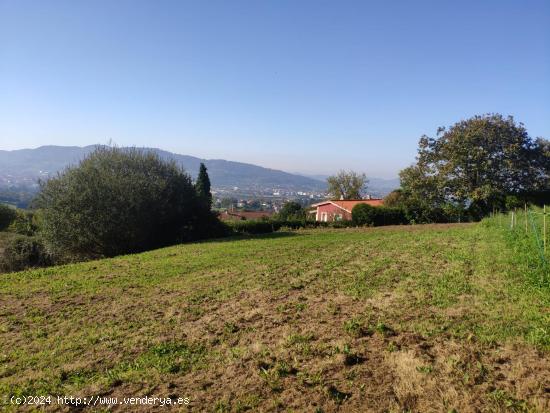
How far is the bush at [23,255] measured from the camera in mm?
20719

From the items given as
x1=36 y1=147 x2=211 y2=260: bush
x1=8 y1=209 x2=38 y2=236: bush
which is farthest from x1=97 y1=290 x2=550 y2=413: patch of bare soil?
x1=8 y1=209 x2=38 y2=236: bush

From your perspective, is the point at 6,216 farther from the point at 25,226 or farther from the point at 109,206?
the point at 109,206

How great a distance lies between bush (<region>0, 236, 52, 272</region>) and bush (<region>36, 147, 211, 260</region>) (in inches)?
50.6

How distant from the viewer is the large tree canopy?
Answer: 1237 inches

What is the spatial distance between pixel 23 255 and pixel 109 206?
538cm

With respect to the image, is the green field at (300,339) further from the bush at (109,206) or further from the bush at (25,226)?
the bush at (25,226)

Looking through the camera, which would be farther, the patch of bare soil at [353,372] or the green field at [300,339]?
the green field at [300,339]

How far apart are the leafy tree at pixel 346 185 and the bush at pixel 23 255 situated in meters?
49.0

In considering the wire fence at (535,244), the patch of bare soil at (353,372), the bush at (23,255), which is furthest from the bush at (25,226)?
the wire fence at (535,244)

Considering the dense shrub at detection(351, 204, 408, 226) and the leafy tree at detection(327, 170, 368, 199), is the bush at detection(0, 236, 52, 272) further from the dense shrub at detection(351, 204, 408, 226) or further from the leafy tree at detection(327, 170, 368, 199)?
the leafy tree at detection(327, 170, 368, 199)

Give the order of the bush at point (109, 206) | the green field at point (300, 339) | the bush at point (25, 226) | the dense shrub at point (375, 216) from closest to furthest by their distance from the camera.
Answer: the green field at point (300, 339) < the bush at point (109, 206) < the bush at point (25, 226) < the dense shrub at point (375, 216)

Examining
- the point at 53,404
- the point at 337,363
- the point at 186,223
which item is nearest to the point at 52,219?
the point at 186,223

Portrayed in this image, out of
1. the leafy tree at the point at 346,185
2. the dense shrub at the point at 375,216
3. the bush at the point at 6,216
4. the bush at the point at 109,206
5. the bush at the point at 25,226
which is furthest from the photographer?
the leafy tree at the point at 346,185

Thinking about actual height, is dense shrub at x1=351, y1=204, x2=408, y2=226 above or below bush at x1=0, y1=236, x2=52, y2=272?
above
